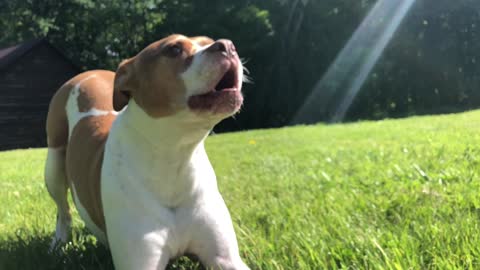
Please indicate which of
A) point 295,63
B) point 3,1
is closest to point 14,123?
point 3,1

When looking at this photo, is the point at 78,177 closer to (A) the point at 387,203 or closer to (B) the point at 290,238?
(B) the point at 290,238

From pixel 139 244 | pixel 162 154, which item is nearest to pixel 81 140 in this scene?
pixel 162 154

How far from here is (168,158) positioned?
7.86ft

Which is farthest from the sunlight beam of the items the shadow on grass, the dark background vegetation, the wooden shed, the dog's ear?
the dog's ear

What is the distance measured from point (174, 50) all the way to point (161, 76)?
13 cm

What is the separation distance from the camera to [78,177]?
125 inches

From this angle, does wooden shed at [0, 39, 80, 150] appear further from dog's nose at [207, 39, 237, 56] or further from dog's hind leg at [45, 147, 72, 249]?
dog's nose at [207, 39, 237, 56]

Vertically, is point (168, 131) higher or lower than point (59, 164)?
higher

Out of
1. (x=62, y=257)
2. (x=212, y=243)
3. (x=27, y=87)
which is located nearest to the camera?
(x=212, y=243)

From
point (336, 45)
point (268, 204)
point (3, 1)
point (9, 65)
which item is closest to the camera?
point (268, 204)

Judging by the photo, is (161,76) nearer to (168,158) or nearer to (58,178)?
(168,158)

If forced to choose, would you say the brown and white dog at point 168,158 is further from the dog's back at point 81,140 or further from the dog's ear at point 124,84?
the dog's back at point 81,140

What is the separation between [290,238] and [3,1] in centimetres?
3176

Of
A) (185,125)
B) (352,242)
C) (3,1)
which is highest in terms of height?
(185,125)
